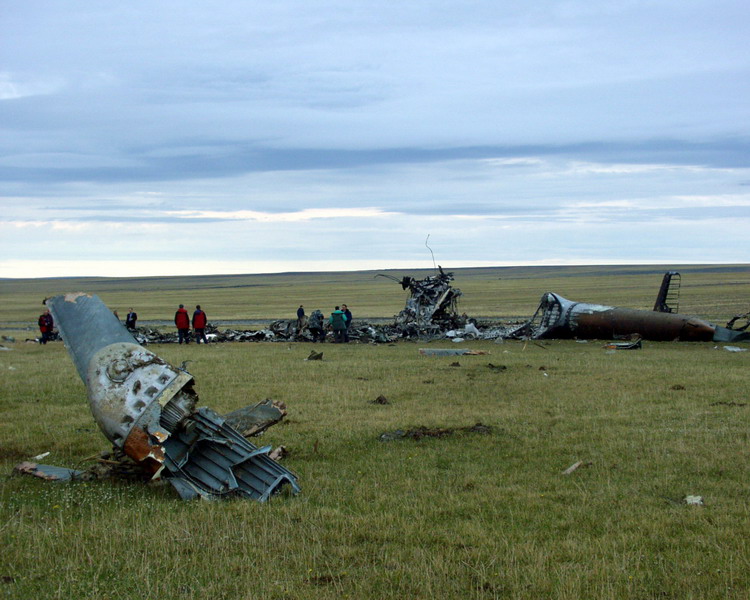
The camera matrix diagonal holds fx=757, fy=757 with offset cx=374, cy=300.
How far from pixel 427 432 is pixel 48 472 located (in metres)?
5.21

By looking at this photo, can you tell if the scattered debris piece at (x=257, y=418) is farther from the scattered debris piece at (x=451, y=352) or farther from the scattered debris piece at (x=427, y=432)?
the scattered debris piece at (x=451, y=352)

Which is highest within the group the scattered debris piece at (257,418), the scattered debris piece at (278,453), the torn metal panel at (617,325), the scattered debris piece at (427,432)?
the torn metal panel at (617,325)

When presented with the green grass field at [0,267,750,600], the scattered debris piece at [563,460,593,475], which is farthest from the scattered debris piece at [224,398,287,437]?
the scattered debris piece at [563,460,593,475]

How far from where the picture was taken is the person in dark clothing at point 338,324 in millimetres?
29688

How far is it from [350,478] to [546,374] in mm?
9927

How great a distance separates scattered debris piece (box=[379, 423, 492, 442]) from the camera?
11120 millimetres

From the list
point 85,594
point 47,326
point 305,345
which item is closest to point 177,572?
point 85,594

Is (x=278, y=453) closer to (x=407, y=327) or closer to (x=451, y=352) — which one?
(x=451, y=352)

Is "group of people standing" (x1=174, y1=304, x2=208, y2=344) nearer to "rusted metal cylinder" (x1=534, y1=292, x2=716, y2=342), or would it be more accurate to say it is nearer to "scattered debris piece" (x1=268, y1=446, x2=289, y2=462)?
"rusted metal cylinder" (x1=534, y1=292, x2=716, y2=342)

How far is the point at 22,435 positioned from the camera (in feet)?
37.7

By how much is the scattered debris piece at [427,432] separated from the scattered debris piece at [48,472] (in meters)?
4.23

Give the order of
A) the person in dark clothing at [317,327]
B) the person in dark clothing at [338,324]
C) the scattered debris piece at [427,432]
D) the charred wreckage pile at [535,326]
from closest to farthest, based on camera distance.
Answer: the scattered debris piece at [427,432]
the charred wreckage pile at [535,326]
the person in dark clothing at [338,324]
the person in dark clothing at [317,327]

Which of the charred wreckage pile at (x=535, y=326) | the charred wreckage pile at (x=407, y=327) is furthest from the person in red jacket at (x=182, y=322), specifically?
the charred wreckage pile at (x=535, y=326)

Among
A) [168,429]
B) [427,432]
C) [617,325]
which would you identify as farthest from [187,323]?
[168,429]
